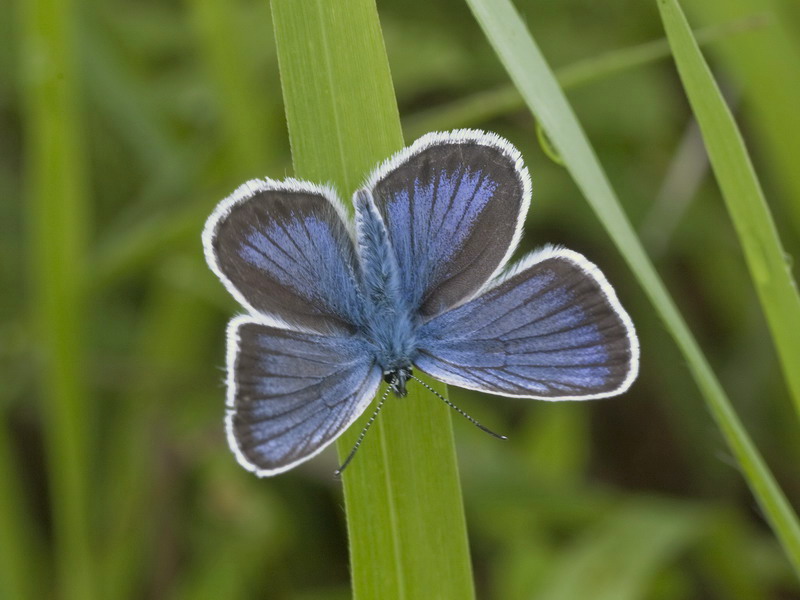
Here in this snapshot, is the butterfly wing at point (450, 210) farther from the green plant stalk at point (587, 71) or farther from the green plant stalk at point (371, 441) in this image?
the green plant stalk at point (587, 71)

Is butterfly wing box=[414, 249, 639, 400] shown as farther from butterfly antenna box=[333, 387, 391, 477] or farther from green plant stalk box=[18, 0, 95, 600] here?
green plant stalk box=[18, 0, 95, 600]

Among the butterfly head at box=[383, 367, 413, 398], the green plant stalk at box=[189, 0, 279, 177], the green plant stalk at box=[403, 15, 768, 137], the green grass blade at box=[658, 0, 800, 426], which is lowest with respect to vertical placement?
the butterfly head at box=[383, 367, 413, 398]

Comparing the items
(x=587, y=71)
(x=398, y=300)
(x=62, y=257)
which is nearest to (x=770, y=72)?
(x=587, y=71)

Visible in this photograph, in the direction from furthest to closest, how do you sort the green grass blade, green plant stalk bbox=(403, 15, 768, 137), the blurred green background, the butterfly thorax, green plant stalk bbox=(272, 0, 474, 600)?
the blurred green background
green plant stalk bbox=(403, 15, 768, 137)
the butterfly thorax
green plant stalk bbox=(272, 0, 474, 600)
the green grass blade

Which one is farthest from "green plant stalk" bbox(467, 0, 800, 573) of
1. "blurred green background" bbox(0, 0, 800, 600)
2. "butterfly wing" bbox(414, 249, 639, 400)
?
"blurred green background" bbox(0, 0, 800, 600)

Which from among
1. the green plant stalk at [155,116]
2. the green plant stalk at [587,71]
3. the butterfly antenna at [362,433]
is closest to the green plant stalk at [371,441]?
the butterfly antenna at [362,433]

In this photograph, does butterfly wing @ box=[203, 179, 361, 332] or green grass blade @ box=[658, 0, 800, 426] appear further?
butterfly wing @ box=[203, 179, 361, 332]

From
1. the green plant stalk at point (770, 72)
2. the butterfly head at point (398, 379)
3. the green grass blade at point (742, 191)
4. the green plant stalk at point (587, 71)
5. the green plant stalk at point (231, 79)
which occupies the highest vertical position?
the green plant stalk at point (231, 79)
